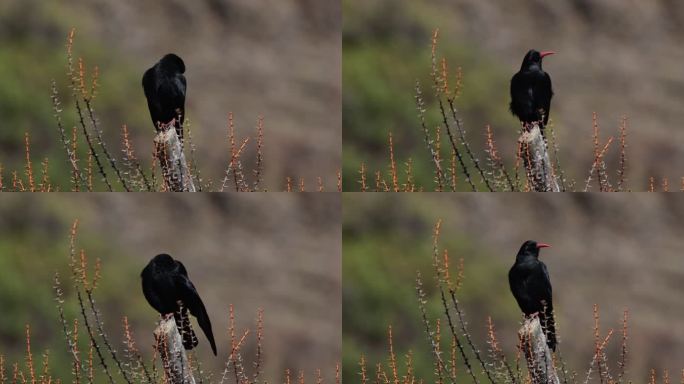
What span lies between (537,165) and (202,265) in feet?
4.86

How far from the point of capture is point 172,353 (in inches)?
232

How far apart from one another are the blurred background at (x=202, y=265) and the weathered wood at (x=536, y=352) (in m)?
0.78

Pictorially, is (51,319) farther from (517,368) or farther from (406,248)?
(517,368)

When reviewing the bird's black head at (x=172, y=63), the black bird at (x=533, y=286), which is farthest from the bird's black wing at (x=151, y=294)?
the black bird at (x=533, y=286)

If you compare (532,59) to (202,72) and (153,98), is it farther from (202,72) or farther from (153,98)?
(153,98)

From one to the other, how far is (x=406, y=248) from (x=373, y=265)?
160mm

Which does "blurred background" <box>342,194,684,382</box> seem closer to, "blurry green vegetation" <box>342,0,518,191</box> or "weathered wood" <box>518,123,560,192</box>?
"weathered wood" <box>518,123,560,192</box>

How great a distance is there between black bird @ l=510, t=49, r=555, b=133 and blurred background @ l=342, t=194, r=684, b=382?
1.19 feet

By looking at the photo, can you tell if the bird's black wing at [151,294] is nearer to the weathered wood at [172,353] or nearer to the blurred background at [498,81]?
the weathered wood at [172,353]

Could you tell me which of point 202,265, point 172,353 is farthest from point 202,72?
point 172,353

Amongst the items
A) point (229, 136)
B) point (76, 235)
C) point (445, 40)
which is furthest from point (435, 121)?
point (76, 235)

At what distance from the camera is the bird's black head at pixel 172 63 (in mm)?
6156

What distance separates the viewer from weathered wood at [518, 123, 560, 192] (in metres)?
6.18

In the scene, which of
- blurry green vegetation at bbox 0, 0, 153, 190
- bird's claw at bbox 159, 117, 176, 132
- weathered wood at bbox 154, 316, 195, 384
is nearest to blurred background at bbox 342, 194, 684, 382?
weathered wood at bbox 154, 316, 195, 384
